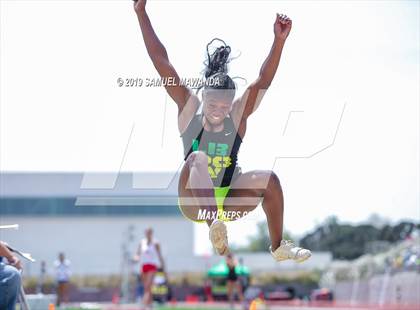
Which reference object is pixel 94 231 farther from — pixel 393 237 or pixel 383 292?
pixel 383 292

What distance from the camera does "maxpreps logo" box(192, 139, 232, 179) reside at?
23.7 ft

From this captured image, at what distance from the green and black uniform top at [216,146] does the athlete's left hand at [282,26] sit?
97 cm

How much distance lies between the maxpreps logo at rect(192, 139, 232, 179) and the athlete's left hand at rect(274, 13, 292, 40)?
1176mm

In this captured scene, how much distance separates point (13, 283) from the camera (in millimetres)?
7297

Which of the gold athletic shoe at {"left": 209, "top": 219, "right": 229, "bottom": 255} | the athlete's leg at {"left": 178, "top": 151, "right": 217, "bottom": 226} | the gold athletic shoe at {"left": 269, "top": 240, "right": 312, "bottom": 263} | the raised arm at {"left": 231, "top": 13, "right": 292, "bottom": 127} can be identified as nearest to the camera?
the gold athletic shoe at {"left": 209, "top": 219, "right": 229, "bottom": 255}

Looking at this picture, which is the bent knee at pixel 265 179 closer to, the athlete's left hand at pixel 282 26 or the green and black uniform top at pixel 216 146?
the green and black uniform top at pixel 216 146

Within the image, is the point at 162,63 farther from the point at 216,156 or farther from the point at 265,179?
the point at 265,179

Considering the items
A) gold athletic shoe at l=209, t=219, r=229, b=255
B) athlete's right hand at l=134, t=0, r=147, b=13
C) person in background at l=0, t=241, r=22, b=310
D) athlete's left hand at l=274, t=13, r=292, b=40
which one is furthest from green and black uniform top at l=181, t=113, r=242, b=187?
person in background at l=0, t=241, r=22, b=310

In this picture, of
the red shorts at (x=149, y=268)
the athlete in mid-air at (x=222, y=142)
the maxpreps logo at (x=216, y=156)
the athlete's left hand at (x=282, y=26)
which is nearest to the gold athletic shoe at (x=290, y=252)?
the athlete in mid-air at (x=222, y=142)

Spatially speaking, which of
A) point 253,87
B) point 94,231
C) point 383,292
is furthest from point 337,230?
point 253,87

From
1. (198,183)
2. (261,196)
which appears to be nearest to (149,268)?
(261,196)

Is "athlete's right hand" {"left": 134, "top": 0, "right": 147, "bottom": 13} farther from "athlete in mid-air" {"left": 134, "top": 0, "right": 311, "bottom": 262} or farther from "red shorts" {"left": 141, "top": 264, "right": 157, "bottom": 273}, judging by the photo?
"red shorts" {"left": 141, "top": 264, "right": 157, "bottom": 273}

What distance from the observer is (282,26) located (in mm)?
7527

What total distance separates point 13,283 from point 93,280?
3134 centimetres
